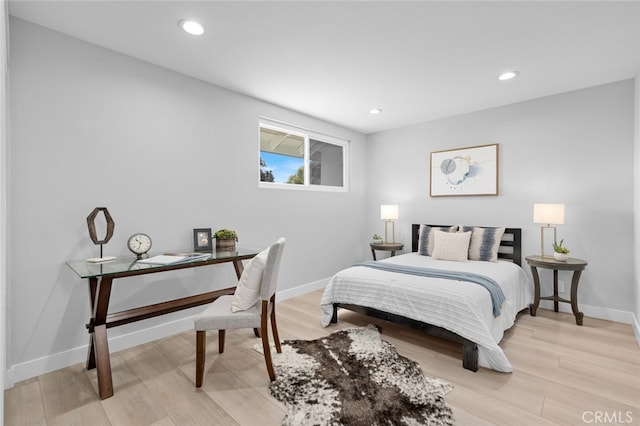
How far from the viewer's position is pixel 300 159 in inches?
170

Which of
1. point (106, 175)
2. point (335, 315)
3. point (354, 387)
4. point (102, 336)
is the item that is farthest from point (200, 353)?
point (106, 175)

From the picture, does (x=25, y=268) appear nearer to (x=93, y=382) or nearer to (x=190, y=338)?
(x=93, y=382)

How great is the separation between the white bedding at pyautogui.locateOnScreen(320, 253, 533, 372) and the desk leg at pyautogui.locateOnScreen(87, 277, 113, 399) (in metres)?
1.78

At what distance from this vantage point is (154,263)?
2.21 m

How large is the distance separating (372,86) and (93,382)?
→ 3509mm

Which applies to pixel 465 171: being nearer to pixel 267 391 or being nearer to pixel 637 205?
pixel 637 205

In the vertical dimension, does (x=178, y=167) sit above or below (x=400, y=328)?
above

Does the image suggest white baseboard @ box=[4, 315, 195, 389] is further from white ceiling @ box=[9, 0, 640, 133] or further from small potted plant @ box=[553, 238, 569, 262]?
small potted plant @ box=[553, 238, 569, 262]

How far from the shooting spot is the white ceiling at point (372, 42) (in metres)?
2.04

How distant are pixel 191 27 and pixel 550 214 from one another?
12.4 ft

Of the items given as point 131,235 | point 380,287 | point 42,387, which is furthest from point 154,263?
point 380,287

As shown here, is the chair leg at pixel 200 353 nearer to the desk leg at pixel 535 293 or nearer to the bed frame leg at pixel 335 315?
the bed frame leg at pixel 335 315

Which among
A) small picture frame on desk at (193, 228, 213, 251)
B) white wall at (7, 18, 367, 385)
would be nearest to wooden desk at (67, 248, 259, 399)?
white wall at (7, 18, 367, 385)

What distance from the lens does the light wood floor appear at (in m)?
1.75
